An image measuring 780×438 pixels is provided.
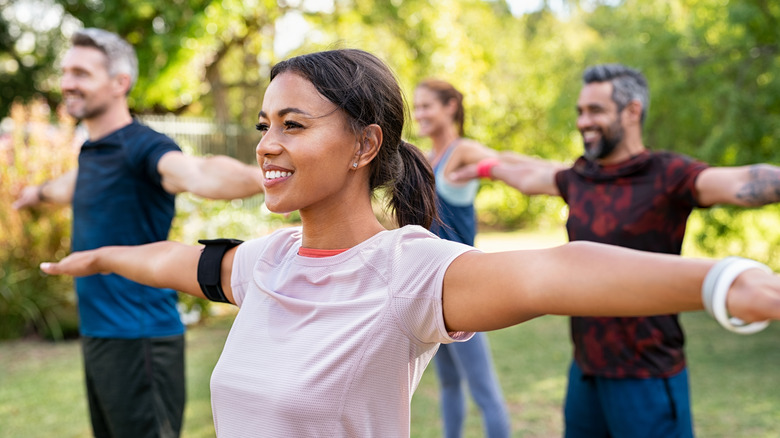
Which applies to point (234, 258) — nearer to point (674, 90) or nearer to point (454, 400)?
point (454, 400)

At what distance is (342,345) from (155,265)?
0.93 meters

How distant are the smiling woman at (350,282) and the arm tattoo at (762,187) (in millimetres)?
1712

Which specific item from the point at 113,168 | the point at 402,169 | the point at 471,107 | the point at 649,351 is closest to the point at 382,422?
the point at 402,169

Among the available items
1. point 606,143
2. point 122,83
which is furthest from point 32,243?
point 606,143

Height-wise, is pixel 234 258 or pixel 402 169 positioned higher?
pixel 402 169

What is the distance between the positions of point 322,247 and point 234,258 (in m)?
0.36

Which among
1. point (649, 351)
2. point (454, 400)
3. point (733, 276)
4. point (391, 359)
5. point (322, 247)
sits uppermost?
point (733, 276)

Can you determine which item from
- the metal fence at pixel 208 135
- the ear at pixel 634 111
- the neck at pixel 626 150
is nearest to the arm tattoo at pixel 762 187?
the neck at pixel 626 150

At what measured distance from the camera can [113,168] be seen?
3488mm

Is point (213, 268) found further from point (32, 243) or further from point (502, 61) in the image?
point (502, 61)

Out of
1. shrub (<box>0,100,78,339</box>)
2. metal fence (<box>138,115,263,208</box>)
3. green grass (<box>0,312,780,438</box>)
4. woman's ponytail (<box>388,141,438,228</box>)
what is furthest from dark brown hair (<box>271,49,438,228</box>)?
metal fence (<box>138,115,263,208</box>)

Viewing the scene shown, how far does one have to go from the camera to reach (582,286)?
4.45 feet

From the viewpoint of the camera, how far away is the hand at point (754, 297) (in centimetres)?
113

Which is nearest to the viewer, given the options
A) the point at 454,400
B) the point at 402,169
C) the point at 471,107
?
the point at 402,169
